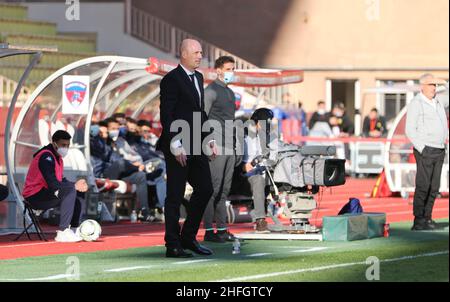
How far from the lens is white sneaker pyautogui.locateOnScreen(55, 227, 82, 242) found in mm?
16734

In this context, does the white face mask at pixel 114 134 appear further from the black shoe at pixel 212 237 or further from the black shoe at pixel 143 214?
the black shoe at pixel 212 237

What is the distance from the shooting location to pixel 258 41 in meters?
43.7

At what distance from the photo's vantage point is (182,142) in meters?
14.0

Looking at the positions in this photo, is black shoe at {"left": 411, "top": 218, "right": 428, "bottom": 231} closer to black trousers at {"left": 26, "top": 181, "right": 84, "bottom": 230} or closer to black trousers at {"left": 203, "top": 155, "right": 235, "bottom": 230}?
black trousers at {"left": 203, "top": 155, "right": 235, "bottom": 230}

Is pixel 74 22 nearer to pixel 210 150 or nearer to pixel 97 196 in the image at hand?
pixel 97 196

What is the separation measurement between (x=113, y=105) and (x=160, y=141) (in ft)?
30.8

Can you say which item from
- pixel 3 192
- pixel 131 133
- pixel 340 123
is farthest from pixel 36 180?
pixel 340 123

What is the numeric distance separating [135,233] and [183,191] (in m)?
4.52

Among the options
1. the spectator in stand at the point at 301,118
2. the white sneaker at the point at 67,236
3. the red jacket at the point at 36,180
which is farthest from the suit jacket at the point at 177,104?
the spectator in stand at the point at 301,118

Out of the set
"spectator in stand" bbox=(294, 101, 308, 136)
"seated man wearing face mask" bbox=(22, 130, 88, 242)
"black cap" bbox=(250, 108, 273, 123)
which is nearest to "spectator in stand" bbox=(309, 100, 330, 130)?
"spectator in stand" bbox=(294, 101, 308, 136)

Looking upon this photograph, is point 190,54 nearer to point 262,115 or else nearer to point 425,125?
point 262,115

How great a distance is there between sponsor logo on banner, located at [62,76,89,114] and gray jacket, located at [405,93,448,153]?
16.9ft

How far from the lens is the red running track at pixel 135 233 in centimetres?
1555
